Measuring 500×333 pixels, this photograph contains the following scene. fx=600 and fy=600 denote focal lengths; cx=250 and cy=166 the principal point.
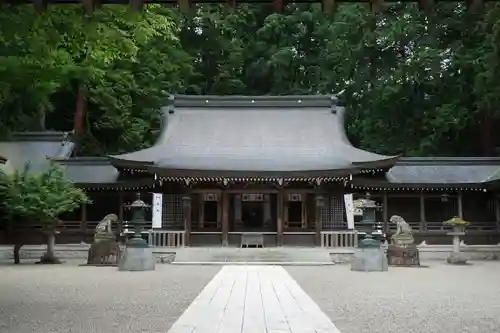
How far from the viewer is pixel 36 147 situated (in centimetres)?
2994

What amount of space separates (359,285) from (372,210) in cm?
677

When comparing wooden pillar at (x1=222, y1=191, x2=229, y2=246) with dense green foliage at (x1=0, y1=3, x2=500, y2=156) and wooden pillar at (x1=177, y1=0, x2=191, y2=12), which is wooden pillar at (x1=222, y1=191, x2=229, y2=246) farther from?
wooden pillar at (x1=177, y1=0, x2=191, y2=12)

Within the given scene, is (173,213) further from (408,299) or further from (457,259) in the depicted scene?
(408,299)

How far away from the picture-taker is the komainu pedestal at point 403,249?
66.4 ft

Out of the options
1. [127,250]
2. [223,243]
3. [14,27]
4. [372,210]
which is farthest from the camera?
[223,243]

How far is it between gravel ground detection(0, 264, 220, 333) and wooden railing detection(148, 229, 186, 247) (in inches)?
275

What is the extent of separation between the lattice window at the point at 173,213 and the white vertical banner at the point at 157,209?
1.57 feet

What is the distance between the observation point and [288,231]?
2584 cm

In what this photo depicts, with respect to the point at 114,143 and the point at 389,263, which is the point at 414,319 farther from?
the point at 114,143

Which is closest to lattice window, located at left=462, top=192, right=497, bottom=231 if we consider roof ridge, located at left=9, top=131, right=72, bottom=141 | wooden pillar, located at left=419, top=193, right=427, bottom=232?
wooden pillar, located at left=419, top=193, right=427, bottom=232

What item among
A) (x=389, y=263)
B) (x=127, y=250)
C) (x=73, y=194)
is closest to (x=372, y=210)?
(x=389, y=263)

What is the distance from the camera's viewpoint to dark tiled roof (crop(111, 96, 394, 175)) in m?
25.0

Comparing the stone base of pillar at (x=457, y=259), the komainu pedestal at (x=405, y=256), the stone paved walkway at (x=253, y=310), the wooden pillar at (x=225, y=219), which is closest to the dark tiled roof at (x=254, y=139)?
the wooden pillar at (x=225, y=219)

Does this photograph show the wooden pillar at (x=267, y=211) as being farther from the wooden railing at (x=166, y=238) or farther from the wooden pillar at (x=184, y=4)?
the wooden pillar at (x=184, y=4)
